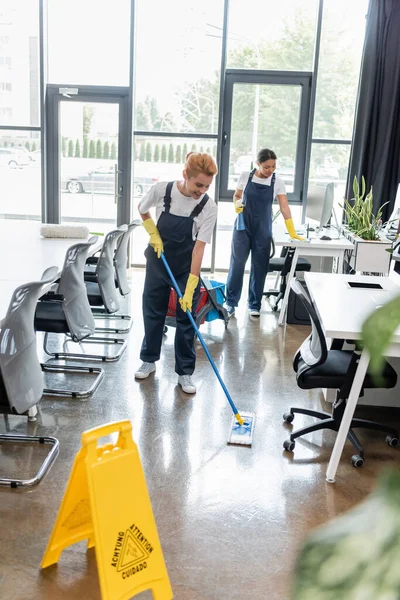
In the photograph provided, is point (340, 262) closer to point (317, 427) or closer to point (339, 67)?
point (317, 427)

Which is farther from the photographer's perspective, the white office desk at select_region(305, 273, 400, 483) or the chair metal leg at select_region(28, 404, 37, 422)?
the chair metal leg at select_region(28, 404, 37, 422)

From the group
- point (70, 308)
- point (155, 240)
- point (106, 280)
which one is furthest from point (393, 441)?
point (106, 280)

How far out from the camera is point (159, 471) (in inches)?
115

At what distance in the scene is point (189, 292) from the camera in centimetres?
363

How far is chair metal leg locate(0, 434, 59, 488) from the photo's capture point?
8.95 feet

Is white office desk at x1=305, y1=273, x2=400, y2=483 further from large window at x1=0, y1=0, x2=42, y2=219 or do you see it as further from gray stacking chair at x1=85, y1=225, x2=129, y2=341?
large window at x1=0, y1=0, x2=42, y2=219

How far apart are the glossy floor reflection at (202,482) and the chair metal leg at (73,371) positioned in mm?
61

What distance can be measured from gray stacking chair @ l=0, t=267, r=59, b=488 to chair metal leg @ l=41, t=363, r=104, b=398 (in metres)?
0.92

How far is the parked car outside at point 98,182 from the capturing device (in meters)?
7.14

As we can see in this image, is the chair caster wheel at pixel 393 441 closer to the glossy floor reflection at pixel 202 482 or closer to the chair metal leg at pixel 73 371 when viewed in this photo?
the glossy floor reflection at pixel 202 482

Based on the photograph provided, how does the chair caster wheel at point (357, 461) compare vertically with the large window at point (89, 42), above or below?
below

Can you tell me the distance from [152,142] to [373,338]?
706 cm

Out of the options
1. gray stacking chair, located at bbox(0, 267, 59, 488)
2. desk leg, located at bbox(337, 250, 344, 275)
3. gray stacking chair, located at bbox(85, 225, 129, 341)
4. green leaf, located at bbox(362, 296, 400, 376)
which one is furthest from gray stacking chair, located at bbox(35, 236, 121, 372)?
green leaf, located at bbox(362, 296, 400, 376)

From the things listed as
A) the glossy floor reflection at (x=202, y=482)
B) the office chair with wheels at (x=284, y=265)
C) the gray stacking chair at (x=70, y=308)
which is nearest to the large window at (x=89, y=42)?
the office chair with wheels at (x=284, y=265)
